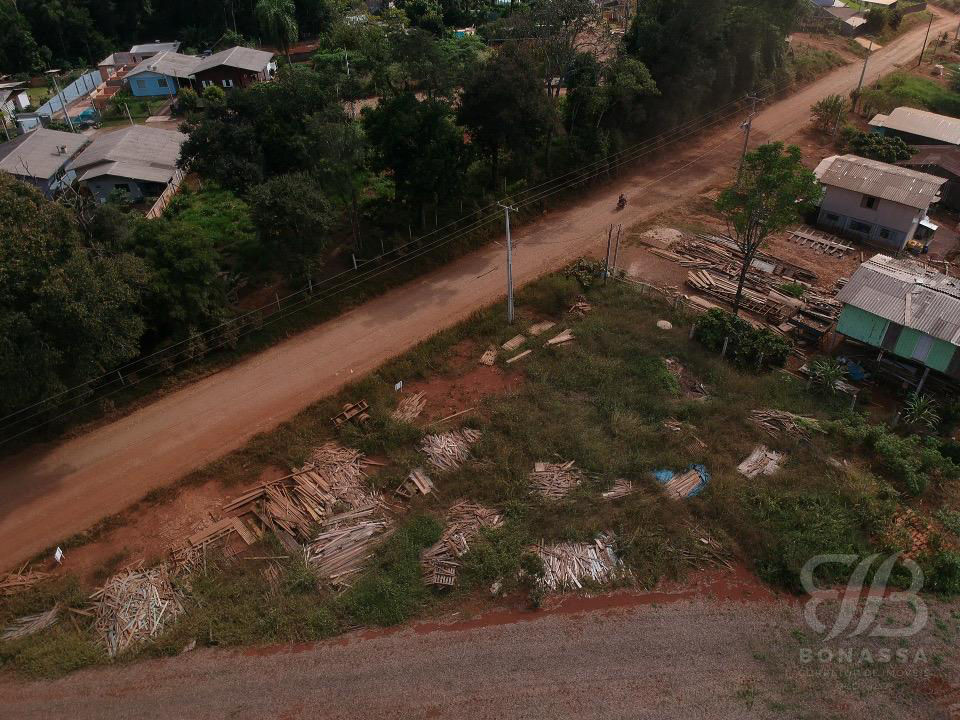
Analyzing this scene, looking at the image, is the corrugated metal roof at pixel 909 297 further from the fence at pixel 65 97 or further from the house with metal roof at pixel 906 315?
the fence at pixel 65 97

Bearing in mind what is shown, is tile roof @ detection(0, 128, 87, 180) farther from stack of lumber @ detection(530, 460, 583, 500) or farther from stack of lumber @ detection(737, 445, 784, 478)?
stack of lumber @ detection(737, 445, 784, 478)

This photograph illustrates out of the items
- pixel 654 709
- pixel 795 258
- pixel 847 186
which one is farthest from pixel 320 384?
pixel 847 186

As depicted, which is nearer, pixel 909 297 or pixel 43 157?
pixel 909 297

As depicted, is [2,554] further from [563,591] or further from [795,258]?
[795,258]

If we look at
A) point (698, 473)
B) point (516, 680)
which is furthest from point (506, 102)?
point (516, 680)

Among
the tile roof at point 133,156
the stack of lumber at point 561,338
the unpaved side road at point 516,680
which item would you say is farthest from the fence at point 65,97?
the unpaved side road at point 516,680

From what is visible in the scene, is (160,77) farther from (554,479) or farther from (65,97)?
(554,479)

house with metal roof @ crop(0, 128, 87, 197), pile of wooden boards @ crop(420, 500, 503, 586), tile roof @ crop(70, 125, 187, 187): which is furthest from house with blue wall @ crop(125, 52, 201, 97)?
pile of wooden boards @ crop(420, 500, 503, 586)
